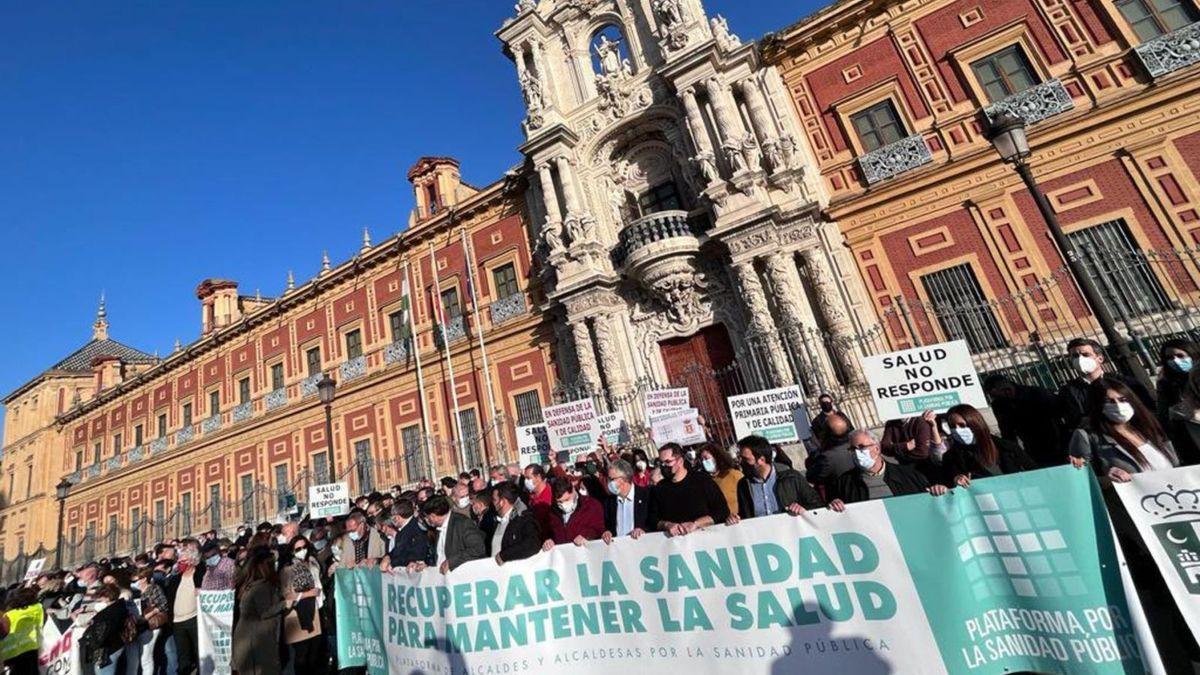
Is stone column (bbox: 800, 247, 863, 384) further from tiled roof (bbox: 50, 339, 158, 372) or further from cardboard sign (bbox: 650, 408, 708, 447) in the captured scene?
tiled roof (bbox: 50, 339, 158, 372)

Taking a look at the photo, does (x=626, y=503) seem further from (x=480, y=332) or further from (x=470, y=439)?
(x=470, y=439)

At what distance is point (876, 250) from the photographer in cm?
1287

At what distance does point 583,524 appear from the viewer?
173 inches

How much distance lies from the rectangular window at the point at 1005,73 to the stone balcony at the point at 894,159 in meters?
1.75

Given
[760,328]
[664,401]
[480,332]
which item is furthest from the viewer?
[480,332]

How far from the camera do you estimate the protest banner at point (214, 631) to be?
5684 mm

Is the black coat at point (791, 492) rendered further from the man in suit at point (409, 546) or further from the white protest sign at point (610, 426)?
the white protest sign at point (610, 426)

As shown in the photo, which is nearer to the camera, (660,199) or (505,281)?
(660,199)

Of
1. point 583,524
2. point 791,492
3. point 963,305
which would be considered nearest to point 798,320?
point 963,305

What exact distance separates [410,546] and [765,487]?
3756mm

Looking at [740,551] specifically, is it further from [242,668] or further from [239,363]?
[239,363]

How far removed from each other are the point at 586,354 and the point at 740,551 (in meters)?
11.3

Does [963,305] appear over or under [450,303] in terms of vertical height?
under

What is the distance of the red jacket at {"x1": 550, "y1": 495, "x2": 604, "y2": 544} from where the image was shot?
4.34 metres
